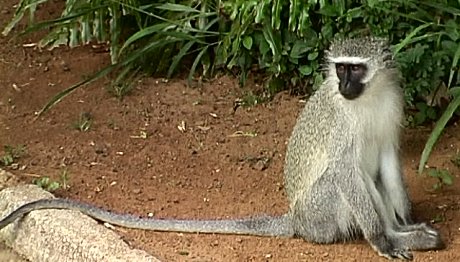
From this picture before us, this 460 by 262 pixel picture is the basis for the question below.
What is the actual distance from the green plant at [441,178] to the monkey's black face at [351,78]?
921mm

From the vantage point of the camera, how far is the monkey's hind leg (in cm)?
566

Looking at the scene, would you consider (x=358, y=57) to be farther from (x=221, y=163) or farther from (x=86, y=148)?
(x=86, y=148)

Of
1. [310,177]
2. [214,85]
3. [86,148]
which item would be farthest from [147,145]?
[310,177]

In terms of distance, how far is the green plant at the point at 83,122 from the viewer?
7266 millimetres

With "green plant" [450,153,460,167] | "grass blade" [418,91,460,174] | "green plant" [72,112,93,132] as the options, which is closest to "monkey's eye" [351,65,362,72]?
"grass blade" [418,91,460,174]

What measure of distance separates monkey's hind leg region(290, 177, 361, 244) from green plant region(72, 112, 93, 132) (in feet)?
6.58

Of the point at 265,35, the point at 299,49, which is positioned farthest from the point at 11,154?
the point at 299,49

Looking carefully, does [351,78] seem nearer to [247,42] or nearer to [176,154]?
[176,154]

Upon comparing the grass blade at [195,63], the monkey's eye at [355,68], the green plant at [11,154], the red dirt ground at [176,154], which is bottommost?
the green plant at [11,154]

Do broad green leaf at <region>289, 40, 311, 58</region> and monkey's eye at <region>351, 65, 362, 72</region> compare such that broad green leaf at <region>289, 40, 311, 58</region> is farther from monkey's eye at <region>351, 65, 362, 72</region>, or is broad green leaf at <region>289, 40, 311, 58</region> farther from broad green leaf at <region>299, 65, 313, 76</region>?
monkey's eye at <region>351, 65, 362, 72</region>

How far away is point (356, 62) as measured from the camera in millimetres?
5578

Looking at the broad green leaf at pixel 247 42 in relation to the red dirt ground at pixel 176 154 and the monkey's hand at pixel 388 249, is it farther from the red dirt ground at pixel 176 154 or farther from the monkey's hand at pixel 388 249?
the monkey's hand at pixel 388 249

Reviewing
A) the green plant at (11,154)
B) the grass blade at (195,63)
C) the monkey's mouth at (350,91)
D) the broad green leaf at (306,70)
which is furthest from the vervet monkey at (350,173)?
the grass blade at (195,63)

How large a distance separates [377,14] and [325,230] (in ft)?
5.11
